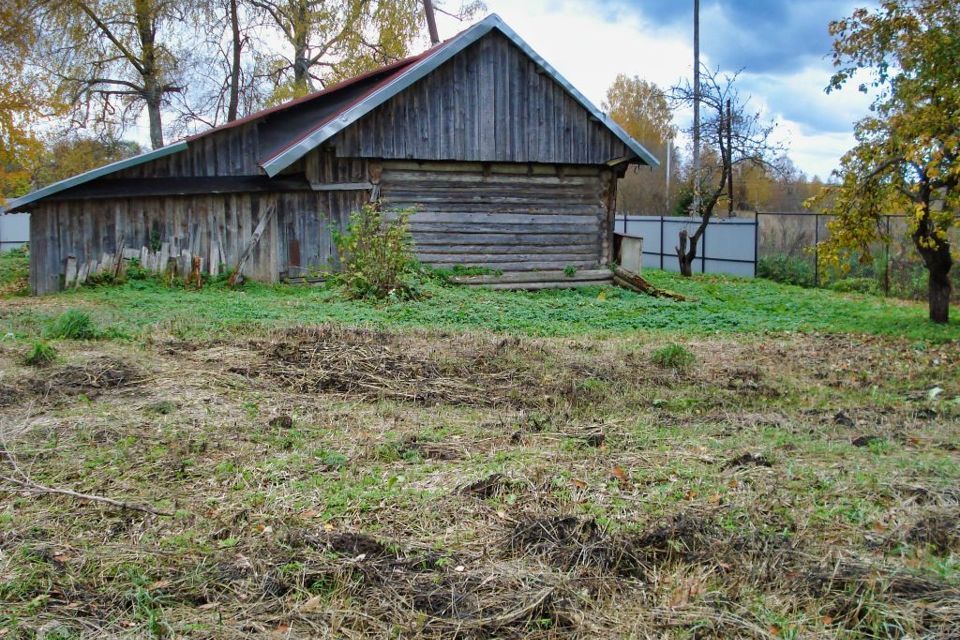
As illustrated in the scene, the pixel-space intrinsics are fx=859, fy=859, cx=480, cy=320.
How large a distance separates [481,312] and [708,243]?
15.8 metres

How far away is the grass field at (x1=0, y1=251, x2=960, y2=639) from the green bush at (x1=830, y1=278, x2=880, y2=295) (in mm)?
11252

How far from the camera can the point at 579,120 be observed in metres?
18.8

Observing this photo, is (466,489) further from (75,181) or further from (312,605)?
(75,181)

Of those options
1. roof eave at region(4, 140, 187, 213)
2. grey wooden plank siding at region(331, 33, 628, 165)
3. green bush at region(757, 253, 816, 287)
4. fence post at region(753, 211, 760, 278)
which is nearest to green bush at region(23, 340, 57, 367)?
roof eave at region(4, 140, 187, 213)

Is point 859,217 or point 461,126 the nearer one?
point 859,217

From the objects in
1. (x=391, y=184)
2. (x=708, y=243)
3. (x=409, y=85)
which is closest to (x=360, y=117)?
(x=409, y=85)

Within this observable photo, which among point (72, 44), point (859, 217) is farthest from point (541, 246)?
point (72, 44)

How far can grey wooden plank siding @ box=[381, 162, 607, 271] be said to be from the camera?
18.3 m

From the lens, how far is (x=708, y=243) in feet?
89.9

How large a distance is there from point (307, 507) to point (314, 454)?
101 centimetres

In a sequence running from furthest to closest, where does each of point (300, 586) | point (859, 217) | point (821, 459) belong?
point (859, 217)
point (821, 459)
point (300, 586)

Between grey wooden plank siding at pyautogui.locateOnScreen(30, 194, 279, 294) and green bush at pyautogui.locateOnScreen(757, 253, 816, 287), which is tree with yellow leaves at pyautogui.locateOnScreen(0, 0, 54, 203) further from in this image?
green bush at pyautogui.locateOnScreen(757, 253, 816, 287)

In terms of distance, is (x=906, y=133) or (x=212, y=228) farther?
(x=212, y=228)

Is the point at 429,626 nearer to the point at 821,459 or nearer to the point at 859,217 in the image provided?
the point at 821,459
